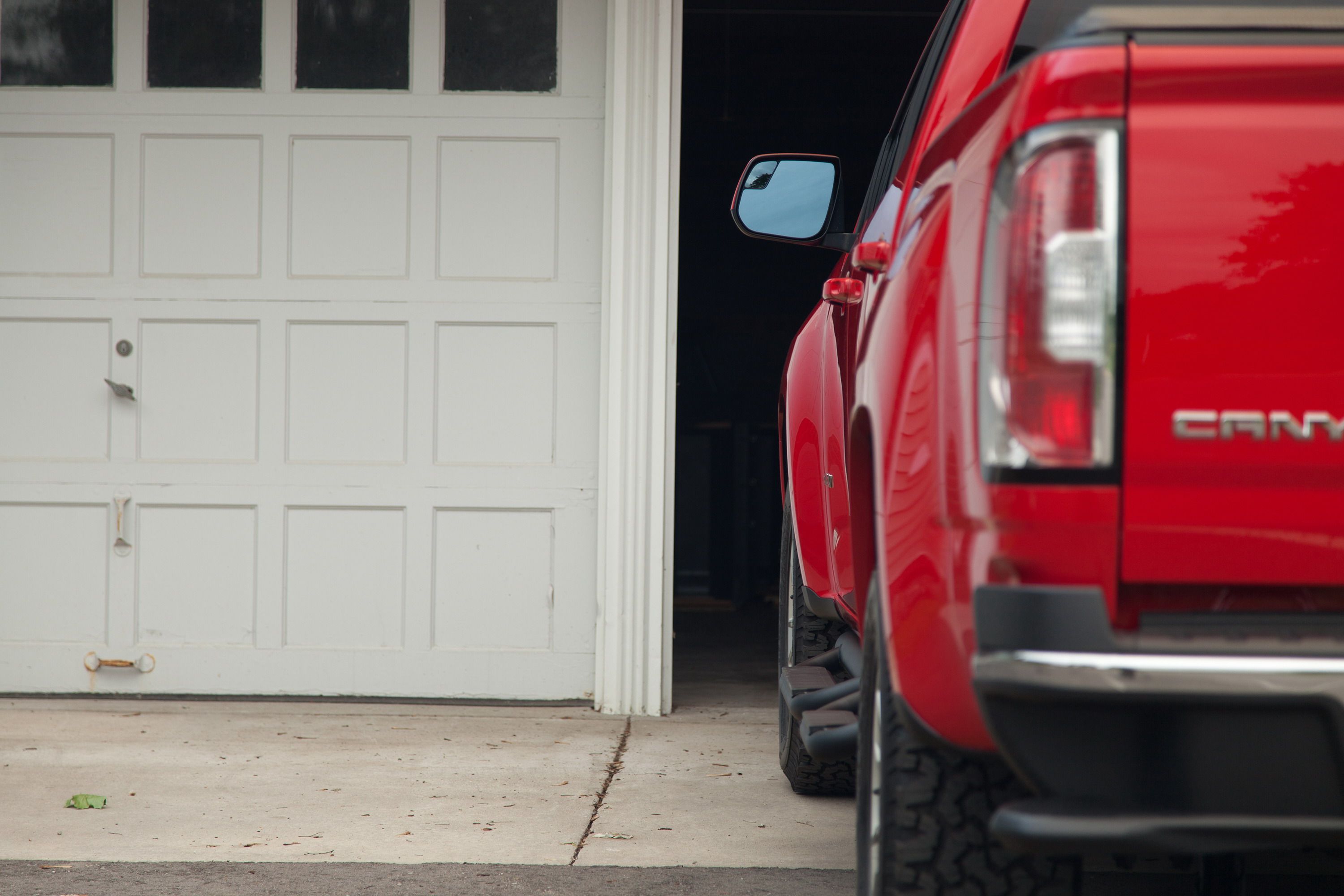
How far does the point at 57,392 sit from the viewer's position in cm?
493

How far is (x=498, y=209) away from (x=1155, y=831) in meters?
4.13

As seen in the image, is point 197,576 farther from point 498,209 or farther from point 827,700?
point 827,700

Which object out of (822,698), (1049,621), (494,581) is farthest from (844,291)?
(494,581)

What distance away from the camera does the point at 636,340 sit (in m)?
4.78

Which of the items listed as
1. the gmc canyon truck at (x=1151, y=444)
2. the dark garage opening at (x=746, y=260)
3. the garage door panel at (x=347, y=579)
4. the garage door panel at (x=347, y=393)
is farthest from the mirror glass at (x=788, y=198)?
the dark garage opening at (x=746, y=260)

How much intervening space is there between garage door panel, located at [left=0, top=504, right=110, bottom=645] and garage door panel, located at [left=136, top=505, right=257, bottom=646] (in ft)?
0.53

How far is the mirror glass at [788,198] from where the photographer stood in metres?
2.81

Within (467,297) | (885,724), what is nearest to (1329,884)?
(885,724)

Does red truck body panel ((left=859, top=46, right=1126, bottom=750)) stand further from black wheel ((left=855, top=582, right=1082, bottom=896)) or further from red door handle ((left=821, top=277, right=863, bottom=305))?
red door handle ((left=821, top=277, right=863, bottom=305))

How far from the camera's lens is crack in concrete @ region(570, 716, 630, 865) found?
3000mm

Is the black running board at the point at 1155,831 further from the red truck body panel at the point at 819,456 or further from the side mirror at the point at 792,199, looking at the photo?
the side mirror at the point at 792,199

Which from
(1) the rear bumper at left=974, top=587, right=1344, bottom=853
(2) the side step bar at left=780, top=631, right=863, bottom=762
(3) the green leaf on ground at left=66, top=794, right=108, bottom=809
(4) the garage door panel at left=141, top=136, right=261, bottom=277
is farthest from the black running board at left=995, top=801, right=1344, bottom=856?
(4) the garage door panel at left=141, top=136, right=261, bottom=277

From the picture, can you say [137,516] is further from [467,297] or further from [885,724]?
[885,724]

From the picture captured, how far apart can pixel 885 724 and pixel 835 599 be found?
1.26 m
